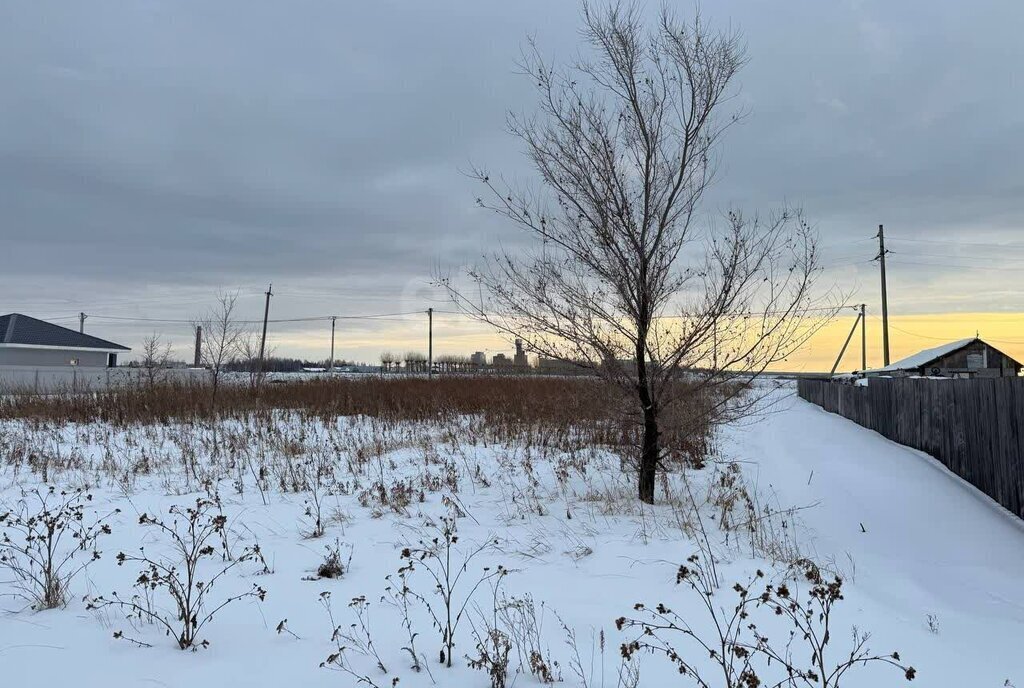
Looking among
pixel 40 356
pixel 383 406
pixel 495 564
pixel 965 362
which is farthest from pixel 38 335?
pixel 965 362

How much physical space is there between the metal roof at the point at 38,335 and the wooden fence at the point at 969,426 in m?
39.1

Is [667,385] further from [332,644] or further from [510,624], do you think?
[332,644]

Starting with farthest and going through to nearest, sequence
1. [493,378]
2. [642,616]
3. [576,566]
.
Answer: [493,378], [576,566], [642,616]

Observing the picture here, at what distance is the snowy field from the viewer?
2965mm

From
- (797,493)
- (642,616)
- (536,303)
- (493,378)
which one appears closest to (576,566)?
(642,616)

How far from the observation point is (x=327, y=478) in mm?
7660

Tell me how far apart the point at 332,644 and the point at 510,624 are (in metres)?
0.90

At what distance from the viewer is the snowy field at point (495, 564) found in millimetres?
2965

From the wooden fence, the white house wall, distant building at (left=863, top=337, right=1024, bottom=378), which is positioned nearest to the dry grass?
the wooden fence

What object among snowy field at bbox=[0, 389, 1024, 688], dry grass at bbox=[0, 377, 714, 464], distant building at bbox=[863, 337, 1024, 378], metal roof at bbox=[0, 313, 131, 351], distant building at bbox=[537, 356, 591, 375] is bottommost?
snowy field at bbox=[0, 389, 1024, 688]

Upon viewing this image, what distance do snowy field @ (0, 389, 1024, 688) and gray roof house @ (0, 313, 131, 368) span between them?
1180 inches

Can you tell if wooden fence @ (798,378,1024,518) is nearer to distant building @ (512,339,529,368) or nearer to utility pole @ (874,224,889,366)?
distant building @ (512,339,529,368)

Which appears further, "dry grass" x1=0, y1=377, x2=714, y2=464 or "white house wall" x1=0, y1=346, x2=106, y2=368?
"white house wall" x1=0, y1=346, x2=106, y2=368

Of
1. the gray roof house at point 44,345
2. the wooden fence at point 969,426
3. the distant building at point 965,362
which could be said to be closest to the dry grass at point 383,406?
the wooden fence at point 969,426
